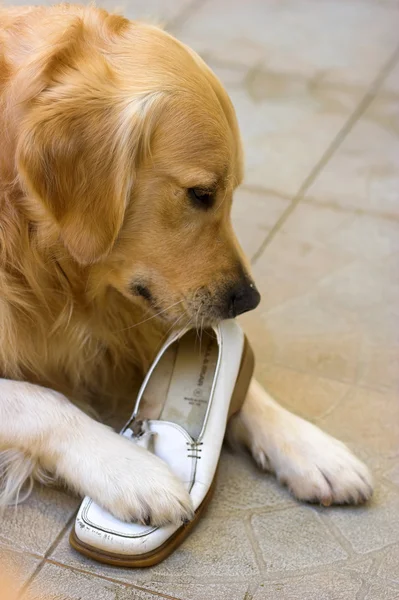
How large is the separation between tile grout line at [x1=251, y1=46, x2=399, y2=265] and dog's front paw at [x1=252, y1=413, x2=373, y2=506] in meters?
0.95

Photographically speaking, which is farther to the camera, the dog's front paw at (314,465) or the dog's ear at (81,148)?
the dog's front paw at (314,465)

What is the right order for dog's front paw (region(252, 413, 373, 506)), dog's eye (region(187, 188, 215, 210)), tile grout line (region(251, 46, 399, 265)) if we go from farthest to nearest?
tile grout line (region(251, 46, 399, 265)) < dog's front paw (region(252, 413, 373, 506)) < dog's eye (region(187, 188, 215, 210))

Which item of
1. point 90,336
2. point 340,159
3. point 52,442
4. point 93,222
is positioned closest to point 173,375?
point 90,336

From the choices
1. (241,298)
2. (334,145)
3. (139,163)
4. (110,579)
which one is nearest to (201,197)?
(139,163)

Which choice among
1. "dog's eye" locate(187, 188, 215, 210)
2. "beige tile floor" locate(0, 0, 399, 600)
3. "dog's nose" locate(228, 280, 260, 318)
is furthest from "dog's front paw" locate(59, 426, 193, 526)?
"dog's eye" locate(187, 188, 215, 210)

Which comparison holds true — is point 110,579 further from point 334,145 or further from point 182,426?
point 334,145

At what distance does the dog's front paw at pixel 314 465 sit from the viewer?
186cm

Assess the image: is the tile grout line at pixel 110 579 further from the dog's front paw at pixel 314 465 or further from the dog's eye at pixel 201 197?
the dog's eye at pixel 201 197

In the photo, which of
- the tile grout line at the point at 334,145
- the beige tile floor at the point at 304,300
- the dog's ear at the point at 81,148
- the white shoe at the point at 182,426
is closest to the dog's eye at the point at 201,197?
the dog's ear at the point at 81,148

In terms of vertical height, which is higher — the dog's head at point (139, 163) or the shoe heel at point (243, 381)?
the dog's head at point (139, 163)

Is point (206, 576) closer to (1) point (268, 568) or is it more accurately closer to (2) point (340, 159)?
(1) point (268, 568)

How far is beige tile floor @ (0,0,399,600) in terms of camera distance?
1694 mm

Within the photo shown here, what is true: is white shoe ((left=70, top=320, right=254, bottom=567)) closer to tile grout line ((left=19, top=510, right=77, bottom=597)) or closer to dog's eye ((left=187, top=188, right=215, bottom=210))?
tile grout line ((left=19, top=510, right=77, bottom=597))

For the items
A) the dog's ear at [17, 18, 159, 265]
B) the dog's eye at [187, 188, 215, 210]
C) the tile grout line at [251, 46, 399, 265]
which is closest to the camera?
the dog's ear at [17, 18, 159, 265]
